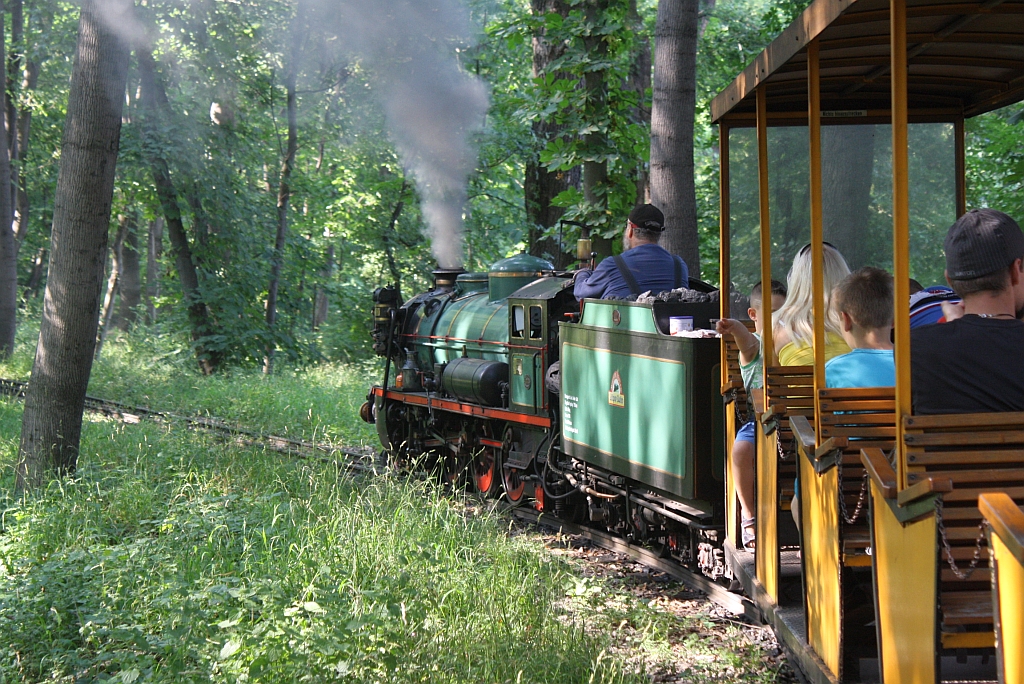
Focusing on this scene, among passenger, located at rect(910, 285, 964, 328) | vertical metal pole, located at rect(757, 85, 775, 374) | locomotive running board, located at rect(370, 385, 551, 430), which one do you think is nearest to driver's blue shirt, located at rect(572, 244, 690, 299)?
locomotive running board, located at rect(370, 385, 551, 430)

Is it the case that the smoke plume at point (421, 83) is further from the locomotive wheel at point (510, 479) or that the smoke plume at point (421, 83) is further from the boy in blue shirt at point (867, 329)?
the boy in blue shirt at point (867, 329)

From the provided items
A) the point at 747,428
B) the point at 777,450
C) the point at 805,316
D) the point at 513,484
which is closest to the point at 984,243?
the point at 777,450

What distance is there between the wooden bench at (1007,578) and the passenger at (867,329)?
1499 mm

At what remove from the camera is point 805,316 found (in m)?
4.80

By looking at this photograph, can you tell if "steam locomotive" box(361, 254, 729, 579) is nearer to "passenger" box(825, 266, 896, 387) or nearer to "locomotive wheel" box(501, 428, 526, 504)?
"locomotive wheel" box(501, 428, 526, 504)

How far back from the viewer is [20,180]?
1012 inches

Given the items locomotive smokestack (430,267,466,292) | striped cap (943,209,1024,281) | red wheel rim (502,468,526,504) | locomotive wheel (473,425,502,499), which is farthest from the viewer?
locomotive smokestack (430,267,466,292)

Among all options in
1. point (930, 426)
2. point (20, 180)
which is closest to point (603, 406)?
point (930, 426)

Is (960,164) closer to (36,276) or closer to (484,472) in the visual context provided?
(484,472)

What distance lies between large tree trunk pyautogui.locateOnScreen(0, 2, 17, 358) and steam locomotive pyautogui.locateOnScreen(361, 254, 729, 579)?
10.8 metres

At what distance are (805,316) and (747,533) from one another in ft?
4.18

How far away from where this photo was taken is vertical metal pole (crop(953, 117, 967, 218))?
5.43 metres

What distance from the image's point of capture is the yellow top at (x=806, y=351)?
4.77 metres

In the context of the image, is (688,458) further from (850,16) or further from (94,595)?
(94,595)
